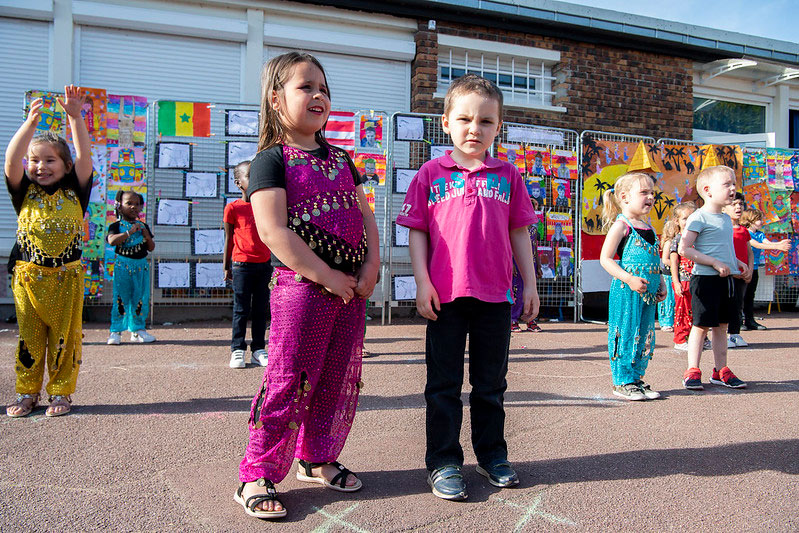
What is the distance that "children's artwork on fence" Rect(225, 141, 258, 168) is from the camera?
26.1 ft

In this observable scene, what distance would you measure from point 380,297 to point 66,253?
17.0 feet

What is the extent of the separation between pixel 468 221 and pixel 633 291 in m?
2.18

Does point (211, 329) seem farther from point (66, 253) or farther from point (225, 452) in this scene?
point (225, 452)

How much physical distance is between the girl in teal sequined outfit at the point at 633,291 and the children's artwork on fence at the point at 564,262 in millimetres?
4497

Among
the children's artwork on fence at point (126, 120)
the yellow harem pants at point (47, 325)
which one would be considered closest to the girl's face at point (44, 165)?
the yellow harem pants at point (47, 325)

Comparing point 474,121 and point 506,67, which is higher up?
point 506,67

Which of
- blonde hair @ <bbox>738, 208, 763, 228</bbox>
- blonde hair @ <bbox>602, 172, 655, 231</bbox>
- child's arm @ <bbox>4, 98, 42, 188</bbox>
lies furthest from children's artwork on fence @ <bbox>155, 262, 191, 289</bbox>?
blonde hair @ <bbox>738, 208, 763, 228</bbox>

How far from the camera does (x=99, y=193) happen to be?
7.63 meters

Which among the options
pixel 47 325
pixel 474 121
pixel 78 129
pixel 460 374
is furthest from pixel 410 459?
pixel 78 129

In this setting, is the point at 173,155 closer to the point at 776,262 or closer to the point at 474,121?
the point at 474,121

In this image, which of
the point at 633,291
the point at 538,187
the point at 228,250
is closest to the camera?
the point at 633,291

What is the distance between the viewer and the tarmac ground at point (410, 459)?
2.34 meters

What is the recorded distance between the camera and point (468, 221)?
2650 millimetres

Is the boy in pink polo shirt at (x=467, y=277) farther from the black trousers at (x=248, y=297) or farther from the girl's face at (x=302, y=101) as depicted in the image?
the black trousers at (x=248, y=297)
